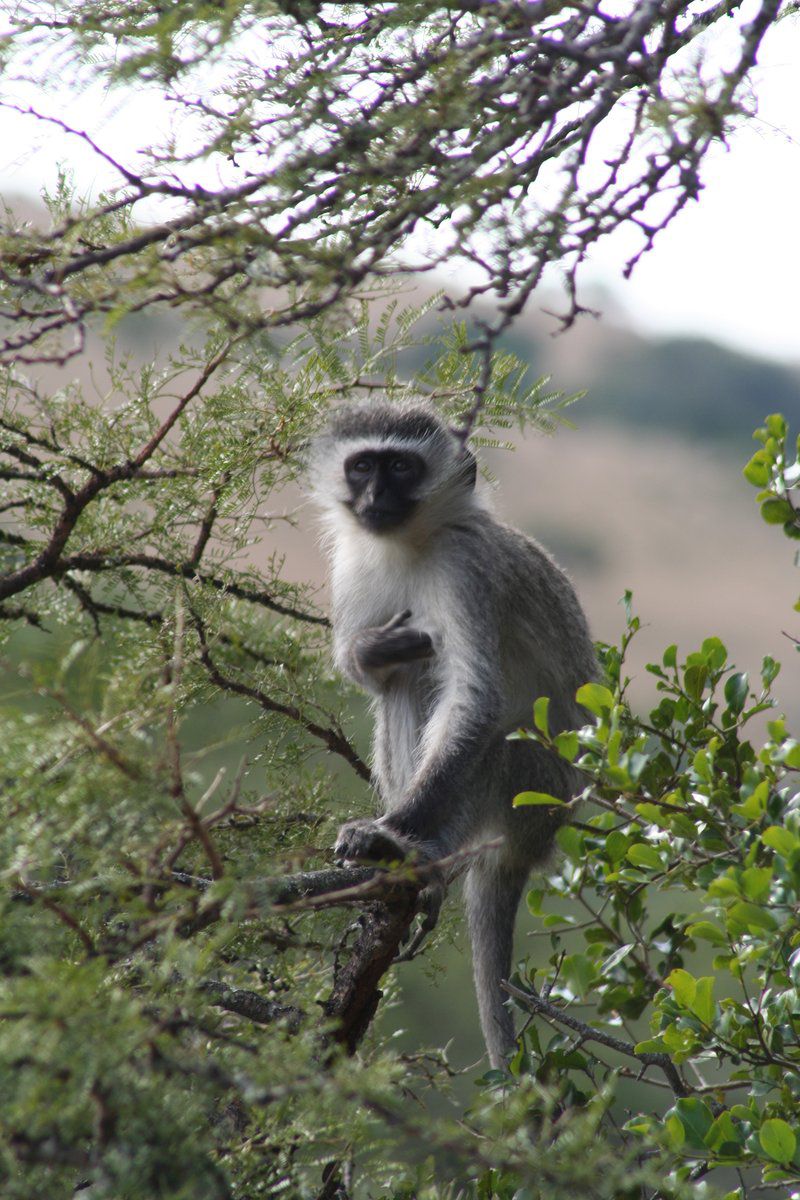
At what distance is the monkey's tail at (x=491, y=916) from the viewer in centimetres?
343

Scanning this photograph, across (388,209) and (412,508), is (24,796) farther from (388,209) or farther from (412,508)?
(412,508)

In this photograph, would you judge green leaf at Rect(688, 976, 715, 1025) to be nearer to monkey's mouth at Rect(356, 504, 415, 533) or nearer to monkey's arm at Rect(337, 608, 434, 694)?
A: monkey's arm at Rect(337, 608, 434, 694)

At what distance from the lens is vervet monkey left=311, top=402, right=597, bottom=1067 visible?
3.41m

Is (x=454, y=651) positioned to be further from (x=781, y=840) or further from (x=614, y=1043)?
(x=781, y=840)

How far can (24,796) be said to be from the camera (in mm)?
1271

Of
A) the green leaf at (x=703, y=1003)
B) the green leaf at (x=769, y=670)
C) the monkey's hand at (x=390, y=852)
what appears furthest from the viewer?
the monkey's hand at (x=390, y=852)

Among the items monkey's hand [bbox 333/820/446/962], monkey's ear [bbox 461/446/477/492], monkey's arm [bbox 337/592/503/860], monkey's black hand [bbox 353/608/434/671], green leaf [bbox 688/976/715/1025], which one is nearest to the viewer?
green leaf [bbox 688/976/715/1025]

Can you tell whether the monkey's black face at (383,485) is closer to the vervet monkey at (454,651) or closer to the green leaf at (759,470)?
the vervet monkey at (454,651)

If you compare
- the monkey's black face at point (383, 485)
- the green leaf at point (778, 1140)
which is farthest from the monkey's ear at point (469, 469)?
the green leaf at point (778, 1140)

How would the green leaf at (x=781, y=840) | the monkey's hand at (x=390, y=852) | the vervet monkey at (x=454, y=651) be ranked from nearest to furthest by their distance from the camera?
the green leaf at (x=781, y=840) < the monkey's hand at (x=390, y=852) < the vervet monkey at (x=454, y=651)

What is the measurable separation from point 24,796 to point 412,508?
104 inches

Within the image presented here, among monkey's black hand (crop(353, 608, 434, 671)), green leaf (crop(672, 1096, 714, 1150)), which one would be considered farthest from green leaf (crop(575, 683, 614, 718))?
monkey's black hand (crop(353, 608, 434, 671))

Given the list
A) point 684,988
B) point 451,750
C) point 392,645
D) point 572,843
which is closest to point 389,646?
point 392,645

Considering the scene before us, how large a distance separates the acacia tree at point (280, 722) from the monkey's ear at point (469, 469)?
1.55 feet
